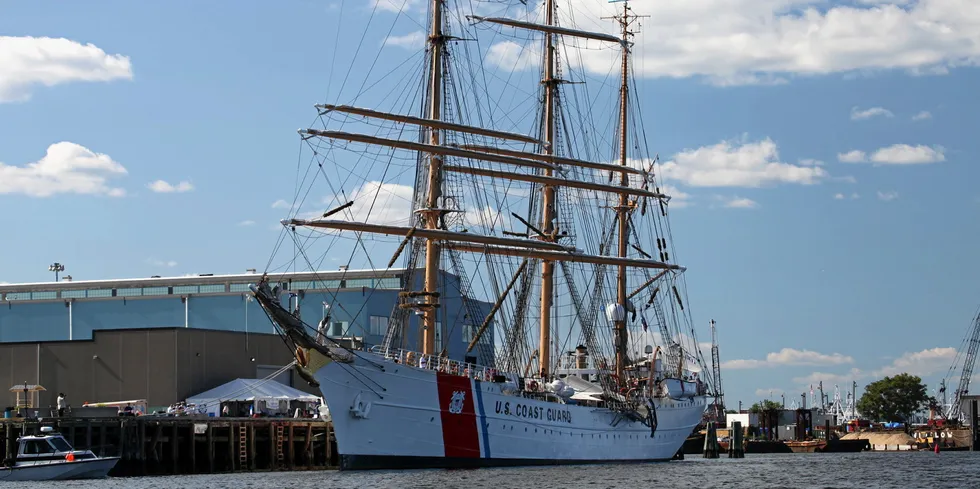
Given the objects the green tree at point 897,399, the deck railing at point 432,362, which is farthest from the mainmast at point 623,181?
the green tree at point 897,399

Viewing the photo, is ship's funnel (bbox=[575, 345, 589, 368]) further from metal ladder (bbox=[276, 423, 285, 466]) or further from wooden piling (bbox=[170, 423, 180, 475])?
wooden piling (bbox=[170, 423, 180, 475])

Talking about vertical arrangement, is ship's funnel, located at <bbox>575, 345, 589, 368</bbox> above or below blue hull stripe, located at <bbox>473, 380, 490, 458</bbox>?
above

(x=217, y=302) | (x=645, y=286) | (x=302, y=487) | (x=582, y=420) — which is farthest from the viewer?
(x=217, y=302)

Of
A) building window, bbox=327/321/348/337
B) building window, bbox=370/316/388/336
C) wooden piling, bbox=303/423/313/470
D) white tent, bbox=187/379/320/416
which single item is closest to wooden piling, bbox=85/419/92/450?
white tent, bbox=187/379/320/416

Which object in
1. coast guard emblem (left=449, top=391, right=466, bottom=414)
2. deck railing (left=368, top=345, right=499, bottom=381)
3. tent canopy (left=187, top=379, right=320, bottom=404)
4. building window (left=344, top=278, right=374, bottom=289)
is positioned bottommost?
coast guard emblem (left=449, top=391, right=466, bottom=414)

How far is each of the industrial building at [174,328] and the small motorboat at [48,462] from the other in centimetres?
1159

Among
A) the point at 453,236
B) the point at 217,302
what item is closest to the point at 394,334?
the point at 453,236

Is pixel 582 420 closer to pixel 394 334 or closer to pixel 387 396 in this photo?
pixel 394 334

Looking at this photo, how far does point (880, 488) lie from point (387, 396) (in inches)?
836

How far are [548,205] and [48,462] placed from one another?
126 ft

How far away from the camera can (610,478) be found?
201 feet

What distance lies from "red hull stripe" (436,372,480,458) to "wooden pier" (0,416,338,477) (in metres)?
8.27

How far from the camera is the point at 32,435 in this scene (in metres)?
57.2

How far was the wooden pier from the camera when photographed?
61406 millimetres
